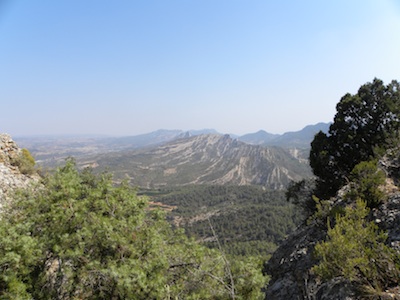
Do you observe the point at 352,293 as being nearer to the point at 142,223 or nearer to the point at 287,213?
the point at 142,223

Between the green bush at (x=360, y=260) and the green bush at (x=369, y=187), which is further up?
the green bush at (x=369, y=187)

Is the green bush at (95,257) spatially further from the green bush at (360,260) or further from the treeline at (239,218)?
the treeline at (239,218)

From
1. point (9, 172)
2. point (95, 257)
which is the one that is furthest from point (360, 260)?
point (9, 172)

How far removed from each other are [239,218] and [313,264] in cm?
13039

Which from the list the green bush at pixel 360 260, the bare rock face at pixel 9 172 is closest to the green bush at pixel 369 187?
the green bush at pixel 360 260

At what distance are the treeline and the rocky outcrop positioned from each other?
191 feet

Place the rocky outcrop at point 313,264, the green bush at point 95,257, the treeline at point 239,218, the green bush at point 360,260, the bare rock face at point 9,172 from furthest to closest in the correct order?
the treeline at point 239,218 → the bare rock face at point 9,172 → the rocky outcrop at point 313,264 → the green bush at point 360,260 → the green bush at point 95,257

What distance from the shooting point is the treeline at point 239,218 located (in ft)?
334

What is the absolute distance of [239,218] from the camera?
5335 inches

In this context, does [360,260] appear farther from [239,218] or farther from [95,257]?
[239,218]

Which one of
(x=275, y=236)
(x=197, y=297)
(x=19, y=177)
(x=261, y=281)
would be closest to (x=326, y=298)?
(x=261, y=281)

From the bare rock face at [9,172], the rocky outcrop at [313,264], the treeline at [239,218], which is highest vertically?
the bare rock face at [9,172]

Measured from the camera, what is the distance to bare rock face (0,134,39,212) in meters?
14.7

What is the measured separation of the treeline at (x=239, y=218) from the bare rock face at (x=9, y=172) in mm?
58185
